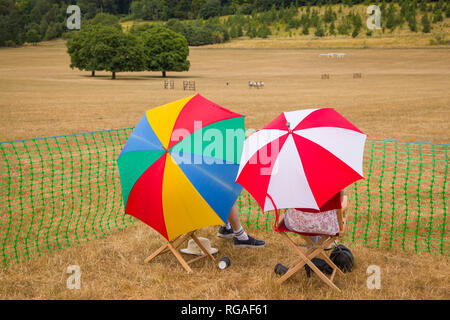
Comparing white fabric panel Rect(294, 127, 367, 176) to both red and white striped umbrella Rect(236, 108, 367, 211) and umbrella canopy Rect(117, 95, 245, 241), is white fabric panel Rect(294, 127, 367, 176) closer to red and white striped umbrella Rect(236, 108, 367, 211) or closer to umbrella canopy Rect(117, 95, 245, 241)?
red and white striped umbrella Rect(236, 108, 367, 211)

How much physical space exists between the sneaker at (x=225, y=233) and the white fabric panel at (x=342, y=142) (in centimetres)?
234

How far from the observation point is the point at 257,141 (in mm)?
3996

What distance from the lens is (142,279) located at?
461 centimetres

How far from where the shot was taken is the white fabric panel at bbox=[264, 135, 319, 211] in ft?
12.0

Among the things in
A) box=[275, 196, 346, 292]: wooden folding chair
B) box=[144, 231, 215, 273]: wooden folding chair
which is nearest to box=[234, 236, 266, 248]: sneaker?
box=[144, 231, 215, 273]: wooden folding chair

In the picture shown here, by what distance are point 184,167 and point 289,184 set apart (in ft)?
3.55

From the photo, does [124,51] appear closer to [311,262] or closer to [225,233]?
[225,233]

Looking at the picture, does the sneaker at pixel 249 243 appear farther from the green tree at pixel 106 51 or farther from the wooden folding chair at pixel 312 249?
the green tree at pixel 106 51

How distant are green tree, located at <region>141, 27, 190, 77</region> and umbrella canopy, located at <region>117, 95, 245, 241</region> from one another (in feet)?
193

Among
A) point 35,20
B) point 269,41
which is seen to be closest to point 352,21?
point 269,41

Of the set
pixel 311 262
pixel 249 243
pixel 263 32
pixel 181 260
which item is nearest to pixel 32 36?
pixel 263 32

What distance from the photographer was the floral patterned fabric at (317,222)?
4.10m

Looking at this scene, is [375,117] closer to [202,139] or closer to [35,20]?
[202,139]

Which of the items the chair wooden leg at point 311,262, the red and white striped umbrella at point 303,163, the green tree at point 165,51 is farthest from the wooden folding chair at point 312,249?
the green tree at point 165,51
